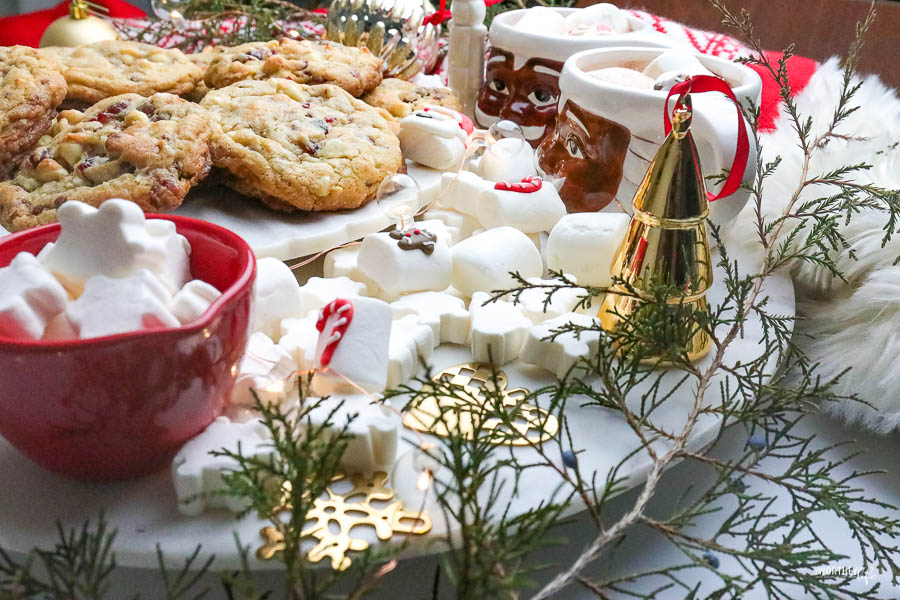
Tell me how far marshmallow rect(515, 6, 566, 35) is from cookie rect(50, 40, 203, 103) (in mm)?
533

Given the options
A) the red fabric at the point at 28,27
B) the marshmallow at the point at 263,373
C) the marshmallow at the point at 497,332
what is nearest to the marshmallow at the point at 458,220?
the marshmallow at the point at 497,332

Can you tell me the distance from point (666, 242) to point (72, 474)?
574 mm

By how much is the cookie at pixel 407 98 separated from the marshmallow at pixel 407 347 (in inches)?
21.4

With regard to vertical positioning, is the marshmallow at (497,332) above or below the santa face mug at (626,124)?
below

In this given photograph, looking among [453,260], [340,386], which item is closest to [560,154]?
[453,260]

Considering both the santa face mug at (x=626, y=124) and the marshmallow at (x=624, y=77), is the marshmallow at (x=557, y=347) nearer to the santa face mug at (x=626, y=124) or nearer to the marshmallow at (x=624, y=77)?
the santa face mug at (x=626, y=124)

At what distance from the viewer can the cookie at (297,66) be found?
121 centimetres

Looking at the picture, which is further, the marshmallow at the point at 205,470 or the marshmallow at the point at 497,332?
the marshmallow at the point at 497,332

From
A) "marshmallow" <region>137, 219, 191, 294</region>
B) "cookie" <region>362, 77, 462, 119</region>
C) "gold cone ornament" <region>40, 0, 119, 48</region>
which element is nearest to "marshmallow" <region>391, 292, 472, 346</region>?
"marshmallow" <region>137, 219, 191, 294</region>

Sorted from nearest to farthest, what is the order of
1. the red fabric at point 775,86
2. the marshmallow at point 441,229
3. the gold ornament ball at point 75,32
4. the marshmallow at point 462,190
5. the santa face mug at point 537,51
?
the marshmallow at point 441,229, the marshmallow at point 462,190, the santa face mug at point 537,51, the red fabric at point 775,86, the gold ornament ball at point 75,32

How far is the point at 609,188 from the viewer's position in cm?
106

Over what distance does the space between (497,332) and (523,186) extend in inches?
11.5

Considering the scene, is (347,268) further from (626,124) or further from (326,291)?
(626,124)

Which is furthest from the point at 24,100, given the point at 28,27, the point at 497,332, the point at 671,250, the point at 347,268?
the point at 28,27
